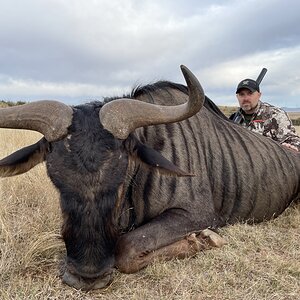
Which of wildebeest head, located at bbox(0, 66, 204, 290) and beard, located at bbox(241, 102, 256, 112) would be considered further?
beard, located at bbox(241, 102, 256, 112)

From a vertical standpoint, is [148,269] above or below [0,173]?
below

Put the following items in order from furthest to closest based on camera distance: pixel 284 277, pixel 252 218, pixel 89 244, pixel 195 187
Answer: pixel 252 218 → pixel 195 187 → pixel 284 277 → pixel 89 244

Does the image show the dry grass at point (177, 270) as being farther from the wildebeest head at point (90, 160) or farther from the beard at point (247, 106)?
the beard at point (247, 106)

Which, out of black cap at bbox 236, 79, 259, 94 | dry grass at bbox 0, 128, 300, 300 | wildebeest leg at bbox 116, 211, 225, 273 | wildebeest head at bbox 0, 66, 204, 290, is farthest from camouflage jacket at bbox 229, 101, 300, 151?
wildebeest head at bbox 0, 66, 204, 290

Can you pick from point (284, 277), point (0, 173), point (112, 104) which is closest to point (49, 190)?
point (0, 173)

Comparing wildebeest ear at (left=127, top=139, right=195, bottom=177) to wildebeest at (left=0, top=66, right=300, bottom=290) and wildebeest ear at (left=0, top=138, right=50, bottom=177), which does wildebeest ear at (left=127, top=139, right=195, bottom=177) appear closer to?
wildebeest at (left=0, top=66, right=300, bottom=290)

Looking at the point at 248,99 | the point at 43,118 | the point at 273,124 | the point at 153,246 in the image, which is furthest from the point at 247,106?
the point at 43,118

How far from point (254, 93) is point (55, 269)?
479 cm

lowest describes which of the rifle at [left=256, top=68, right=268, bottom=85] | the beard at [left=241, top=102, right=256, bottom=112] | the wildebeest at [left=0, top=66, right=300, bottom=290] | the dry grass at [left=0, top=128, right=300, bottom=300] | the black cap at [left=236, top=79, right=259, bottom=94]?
the dry grass at [left=0, top=128, right=300, bottom=300]

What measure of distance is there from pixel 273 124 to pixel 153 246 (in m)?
3.92

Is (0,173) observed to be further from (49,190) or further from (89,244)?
(49,190)

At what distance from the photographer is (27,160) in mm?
3586

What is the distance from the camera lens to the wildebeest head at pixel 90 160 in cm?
297

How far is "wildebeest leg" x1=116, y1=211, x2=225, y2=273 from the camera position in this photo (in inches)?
133
